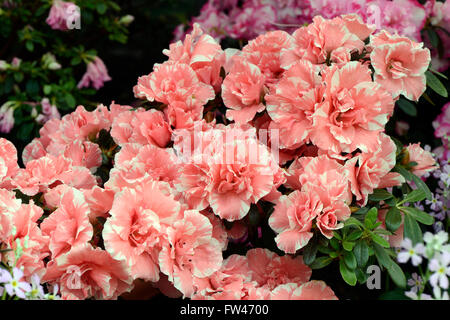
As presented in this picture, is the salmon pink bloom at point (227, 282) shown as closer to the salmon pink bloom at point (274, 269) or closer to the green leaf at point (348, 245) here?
the salmon pink bloom at point (274, 269)

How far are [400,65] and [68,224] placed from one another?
2.39 ft

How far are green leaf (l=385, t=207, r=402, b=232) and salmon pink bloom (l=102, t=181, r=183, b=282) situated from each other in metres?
0.41

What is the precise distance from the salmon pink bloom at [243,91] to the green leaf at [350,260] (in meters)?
0.35

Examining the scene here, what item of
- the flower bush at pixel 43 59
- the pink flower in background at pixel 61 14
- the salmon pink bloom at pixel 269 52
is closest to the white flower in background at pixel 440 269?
the salmon pink bloom at pixel 269 52

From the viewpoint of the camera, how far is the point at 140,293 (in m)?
1.20

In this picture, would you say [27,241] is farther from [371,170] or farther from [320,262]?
[371,170]

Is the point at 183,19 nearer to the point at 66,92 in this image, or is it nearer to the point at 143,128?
the point at 66,92

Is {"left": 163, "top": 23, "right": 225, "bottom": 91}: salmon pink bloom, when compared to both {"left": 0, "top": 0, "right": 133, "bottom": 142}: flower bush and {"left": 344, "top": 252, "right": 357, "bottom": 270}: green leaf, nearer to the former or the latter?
{"left": 344, "top": 252, "right": 357, "bottom": 270}: green leaf

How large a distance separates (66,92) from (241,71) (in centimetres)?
100

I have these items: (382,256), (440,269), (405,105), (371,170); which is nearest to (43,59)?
(405,105)

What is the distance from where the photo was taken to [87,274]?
1054 mm

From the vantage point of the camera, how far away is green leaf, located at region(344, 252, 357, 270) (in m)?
1.02

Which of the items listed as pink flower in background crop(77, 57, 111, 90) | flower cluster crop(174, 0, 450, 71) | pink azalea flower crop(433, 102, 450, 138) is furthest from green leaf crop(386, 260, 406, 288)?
pink flower in background crop(77, 57, 111, 90)

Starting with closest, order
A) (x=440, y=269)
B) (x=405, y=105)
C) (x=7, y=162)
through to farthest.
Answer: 1. (x=440, y=269)
2. (x=7, y=162)
3. (x=405, y=105)
